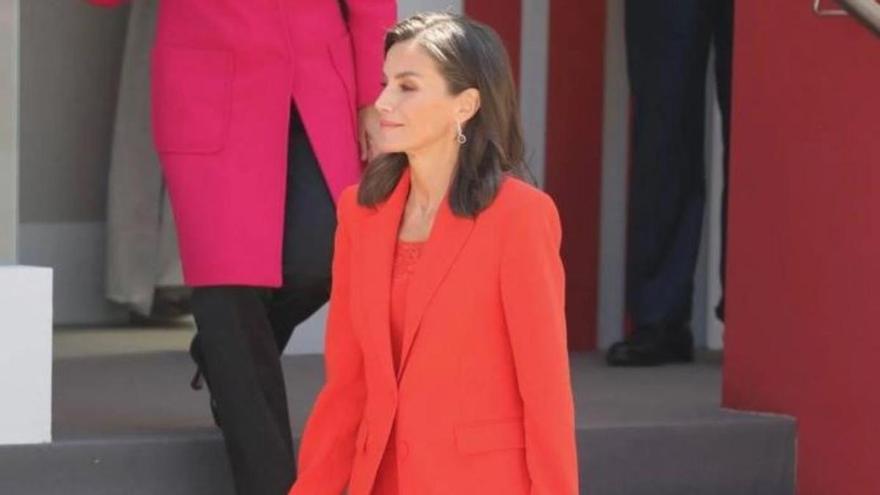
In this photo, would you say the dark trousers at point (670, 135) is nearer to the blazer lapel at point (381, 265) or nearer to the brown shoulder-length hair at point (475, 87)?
the brown shoulder-length hair at point (475, 87)

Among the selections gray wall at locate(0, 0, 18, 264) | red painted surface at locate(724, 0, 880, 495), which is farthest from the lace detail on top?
red painted surface at locate(724, 0, 880, 495)

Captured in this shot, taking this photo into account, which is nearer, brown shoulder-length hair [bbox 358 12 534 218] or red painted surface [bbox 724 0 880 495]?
brown shoulder-length hair [bbox 358 12 534 218]

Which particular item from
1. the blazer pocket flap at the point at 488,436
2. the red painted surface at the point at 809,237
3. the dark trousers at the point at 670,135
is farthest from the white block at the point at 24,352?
the dark trousers at the point at 670,135

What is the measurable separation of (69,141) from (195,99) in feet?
9.66

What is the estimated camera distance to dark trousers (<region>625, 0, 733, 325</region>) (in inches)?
290

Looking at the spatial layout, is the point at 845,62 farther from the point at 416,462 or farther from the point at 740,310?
the point at 416,462

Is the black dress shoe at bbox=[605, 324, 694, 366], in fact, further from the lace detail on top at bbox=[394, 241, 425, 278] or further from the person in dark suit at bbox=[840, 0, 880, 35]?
the lace detail on top at bbox=[394, 241, 425, 278]

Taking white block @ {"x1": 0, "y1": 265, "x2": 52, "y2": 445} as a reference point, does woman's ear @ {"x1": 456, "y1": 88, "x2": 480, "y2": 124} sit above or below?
above

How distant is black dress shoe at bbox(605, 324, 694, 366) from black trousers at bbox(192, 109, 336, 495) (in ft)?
7.59

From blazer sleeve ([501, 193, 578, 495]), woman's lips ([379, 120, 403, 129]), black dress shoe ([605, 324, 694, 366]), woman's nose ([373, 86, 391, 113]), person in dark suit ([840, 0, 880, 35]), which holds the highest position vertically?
person in dark suit ([840, 0, 880, 35])

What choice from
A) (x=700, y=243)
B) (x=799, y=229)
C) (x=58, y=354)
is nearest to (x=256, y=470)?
(x=799, y=229)

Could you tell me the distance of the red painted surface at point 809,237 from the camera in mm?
6047

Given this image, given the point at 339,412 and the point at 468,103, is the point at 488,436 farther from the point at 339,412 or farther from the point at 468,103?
the point at 468,103

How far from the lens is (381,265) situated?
12.9 feet
